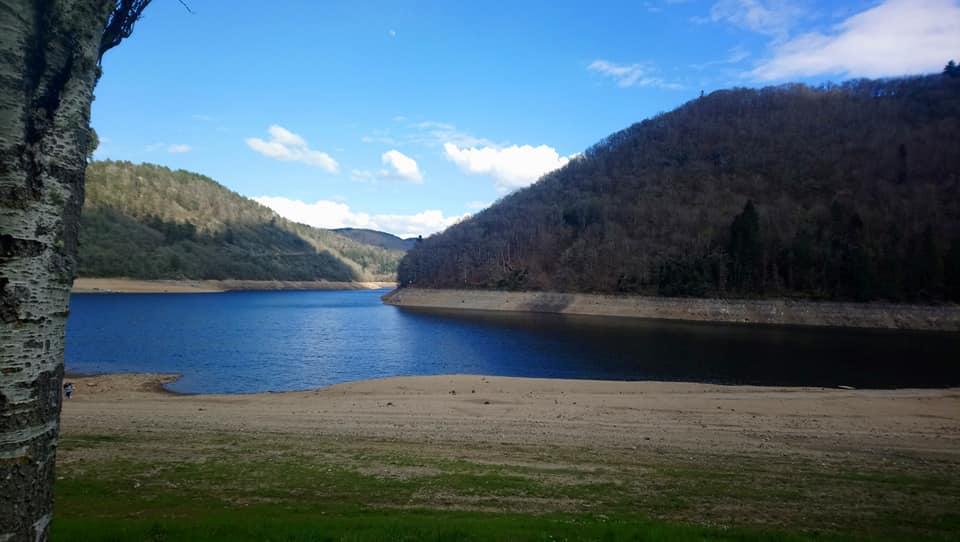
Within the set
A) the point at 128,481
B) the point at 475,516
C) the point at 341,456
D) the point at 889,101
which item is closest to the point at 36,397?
the point at 475,516

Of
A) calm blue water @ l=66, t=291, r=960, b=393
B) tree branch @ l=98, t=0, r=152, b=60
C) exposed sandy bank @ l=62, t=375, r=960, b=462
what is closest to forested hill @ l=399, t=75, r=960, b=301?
calm blue water @ l=66, t=291, r=960, b=393

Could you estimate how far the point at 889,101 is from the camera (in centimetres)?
16550

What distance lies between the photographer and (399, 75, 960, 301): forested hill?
86.9 m

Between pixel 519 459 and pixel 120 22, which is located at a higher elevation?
pixel 120 22

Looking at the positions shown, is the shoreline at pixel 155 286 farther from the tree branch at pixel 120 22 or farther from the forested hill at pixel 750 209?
the tree branch at pixel 120 22

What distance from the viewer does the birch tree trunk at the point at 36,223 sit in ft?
10.9

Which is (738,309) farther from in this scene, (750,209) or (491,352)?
(491,352)

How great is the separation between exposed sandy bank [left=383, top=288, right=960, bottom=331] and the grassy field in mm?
71986

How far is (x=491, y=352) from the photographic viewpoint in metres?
47.7

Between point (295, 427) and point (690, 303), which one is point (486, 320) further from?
point (295, 427)

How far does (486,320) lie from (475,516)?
72.7 meters

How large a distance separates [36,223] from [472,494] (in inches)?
302

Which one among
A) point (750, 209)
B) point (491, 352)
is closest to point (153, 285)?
point (491, 352)

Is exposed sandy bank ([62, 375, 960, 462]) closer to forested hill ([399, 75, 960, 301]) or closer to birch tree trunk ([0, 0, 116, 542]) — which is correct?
birch tree trunk ([0, 0, 116, 542])
